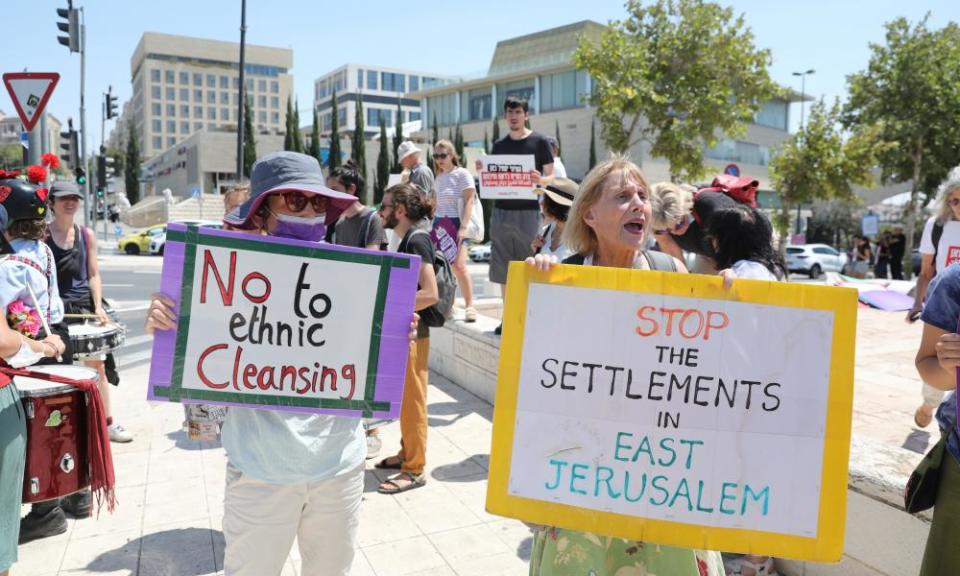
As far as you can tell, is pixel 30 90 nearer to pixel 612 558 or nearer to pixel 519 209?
pixel 519 209

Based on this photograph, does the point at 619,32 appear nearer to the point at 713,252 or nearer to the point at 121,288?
the point at 121,288

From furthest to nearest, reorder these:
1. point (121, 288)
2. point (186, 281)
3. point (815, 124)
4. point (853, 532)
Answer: point (815, 124) < point (121, 288) < point (853, 532) < point (186, 281)

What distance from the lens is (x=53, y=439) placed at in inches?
127

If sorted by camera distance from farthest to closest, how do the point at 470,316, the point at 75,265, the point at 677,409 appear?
the point at 470,316 → the point at 75,265 → the point at 677,409

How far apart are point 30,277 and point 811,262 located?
110 ft

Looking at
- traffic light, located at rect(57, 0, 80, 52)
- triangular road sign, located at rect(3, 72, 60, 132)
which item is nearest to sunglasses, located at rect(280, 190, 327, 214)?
triangular road sign, located at rect(3, 72, 60, 132)

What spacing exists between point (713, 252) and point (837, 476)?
1.33 m

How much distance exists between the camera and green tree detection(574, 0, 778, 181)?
21938 millimetres

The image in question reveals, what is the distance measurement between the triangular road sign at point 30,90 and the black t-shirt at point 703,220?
23.7 ft

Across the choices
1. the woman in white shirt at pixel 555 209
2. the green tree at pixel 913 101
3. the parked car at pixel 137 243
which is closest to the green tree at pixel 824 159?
the green tree at pixel 913 101

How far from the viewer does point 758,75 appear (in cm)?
2283

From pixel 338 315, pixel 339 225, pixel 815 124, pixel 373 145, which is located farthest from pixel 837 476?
pixel 373 145

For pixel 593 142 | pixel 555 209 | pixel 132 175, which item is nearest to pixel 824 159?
pixel 593 142

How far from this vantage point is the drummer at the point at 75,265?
486 cm
